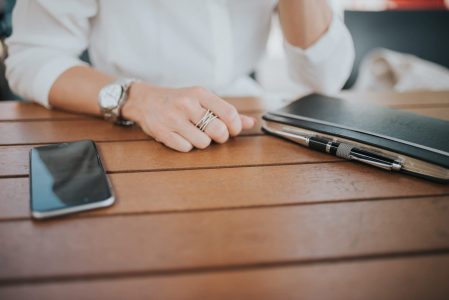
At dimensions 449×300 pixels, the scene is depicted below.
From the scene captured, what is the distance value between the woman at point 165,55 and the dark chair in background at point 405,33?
996 millimetres

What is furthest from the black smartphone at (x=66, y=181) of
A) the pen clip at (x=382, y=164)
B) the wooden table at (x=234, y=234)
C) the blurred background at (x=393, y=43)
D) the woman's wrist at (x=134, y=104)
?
the blurred background at (x=393, y=43)

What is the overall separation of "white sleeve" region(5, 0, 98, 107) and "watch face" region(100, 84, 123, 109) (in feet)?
0.47

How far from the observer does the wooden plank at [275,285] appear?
325 mm

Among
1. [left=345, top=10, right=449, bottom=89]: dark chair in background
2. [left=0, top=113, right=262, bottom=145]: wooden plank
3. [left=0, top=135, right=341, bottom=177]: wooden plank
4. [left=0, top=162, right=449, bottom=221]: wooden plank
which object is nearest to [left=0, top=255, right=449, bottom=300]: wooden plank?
[left=0, top=162, right=449, bottom=221]: wooden plank

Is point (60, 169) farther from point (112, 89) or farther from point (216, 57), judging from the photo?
point (216, 57)

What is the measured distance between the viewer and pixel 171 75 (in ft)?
3.24

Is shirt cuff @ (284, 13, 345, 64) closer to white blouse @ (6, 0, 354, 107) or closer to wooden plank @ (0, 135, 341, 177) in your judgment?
white blouse @ (6, 0, 354, 107)

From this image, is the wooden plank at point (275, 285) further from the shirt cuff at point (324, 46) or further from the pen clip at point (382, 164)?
the shirt cuff at point (324, 46)

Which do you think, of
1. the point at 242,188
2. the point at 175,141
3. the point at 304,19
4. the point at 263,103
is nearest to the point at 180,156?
the point at 175,141

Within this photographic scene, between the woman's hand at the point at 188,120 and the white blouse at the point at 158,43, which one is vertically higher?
the white blouse at the point at 158,43

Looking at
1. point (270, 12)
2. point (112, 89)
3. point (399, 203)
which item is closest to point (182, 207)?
point (399, 203)

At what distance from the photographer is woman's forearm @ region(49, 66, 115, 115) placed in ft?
A: 2.45

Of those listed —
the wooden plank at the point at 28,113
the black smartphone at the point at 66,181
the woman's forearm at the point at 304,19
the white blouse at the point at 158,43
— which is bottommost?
the wooden plank at the point at 28,113

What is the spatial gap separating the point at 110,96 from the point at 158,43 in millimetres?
281
